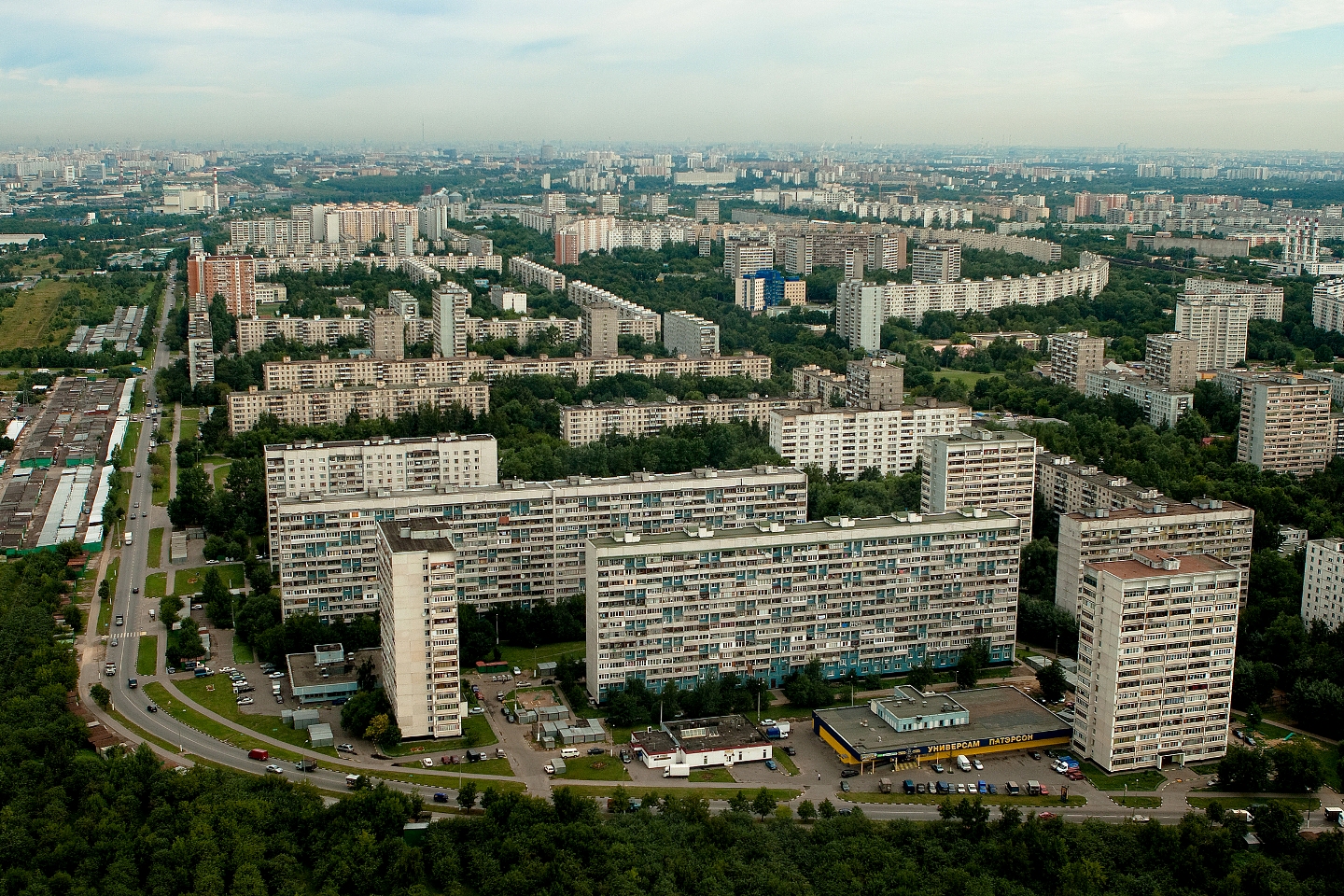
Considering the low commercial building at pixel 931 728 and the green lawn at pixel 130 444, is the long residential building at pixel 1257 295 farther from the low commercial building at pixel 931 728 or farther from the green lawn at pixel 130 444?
the green lawn at pixel 130 444

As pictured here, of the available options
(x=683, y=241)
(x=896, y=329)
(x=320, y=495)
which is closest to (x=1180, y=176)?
(x=683, y=241)

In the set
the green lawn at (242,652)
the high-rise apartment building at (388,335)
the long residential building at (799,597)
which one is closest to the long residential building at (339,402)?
the high-rise apartment building at (388,335)

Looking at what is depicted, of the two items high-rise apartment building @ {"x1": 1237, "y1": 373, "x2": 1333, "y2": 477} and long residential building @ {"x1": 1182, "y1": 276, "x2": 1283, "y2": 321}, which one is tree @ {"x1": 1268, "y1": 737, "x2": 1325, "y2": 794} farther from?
long residential building @ {"x1": 1182, "y1": 276, "x2": 1283, "y2": 321}

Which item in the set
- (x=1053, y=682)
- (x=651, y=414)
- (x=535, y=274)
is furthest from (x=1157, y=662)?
(x=535, y=274)

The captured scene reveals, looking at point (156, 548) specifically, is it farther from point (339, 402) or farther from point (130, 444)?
point (130, 444)

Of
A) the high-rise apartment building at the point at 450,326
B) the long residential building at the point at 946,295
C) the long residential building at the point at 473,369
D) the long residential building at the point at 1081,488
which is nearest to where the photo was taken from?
the long residential building at the point at 1081,488
